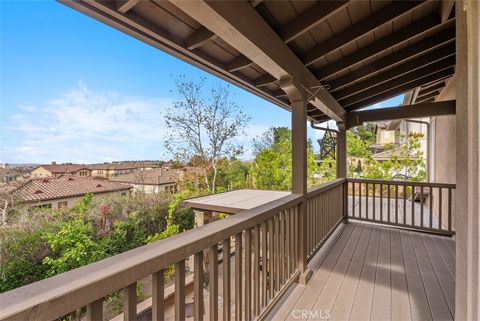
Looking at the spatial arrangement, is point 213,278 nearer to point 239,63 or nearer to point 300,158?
point 300,158

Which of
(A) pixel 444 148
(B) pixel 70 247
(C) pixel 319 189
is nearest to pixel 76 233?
(B) pixel 70 247

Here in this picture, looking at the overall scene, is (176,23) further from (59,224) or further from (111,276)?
(59,224)

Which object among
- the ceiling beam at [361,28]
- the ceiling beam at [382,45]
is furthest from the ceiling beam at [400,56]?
the ceiling beam at [361,28]

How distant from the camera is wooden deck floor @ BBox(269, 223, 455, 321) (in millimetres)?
2037

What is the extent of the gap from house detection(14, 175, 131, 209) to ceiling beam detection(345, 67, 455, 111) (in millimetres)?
4927

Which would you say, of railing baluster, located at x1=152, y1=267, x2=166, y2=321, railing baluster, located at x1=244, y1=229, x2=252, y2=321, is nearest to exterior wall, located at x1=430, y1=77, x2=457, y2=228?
railing baluster, located at x1=244, y1=229, x2=252, y2=321

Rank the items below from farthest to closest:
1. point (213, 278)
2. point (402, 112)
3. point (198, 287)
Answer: point (402, 112) → point (213, 278) → point (198, 287)

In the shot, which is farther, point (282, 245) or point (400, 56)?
point (400, 56)

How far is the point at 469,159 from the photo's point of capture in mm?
1009

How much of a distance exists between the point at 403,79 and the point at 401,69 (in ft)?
1.40

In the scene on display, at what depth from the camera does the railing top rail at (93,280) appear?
66 centimetres

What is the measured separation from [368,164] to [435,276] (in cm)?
523

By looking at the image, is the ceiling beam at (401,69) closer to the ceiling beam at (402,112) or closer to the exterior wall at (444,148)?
the ceiling beam at (402,112)

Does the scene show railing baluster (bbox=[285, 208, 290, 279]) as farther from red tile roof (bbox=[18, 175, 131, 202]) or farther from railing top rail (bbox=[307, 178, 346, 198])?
red tile roof (bbox=[18, 175, 131, 202])
